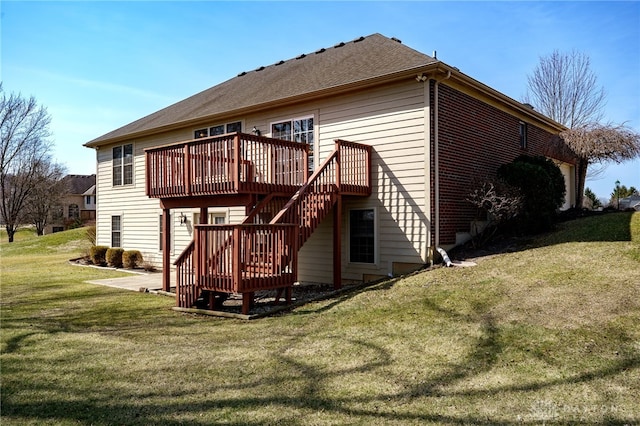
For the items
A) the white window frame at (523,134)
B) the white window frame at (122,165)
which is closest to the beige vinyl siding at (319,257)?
the white window frame at (523,134)

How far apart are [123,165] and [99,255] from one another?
151 inches

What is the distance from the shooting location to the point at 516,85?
31.4 metres

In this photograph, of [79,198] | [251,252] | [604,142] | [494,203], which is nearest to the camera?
[251,252]

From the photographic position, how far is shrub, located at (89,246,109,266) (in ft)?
62.8

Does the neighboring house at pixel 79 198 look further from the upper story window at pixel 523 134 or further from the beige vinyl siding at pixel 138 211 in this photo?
the upper story window at pixel 523 134

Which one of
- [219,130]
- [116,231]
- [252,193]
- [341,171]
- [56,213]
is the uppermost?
[219,130]

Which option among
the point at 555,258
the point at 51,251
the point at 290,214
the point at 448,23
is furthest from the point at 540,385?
the point at 51,251

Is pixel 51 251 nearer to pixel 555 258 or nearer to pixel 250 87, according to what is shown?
pixel 250 87

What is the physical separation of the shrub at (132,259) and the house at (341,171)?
692 centimetres

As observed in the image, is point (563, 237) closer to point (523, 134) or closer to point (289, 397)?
point (523, 134)

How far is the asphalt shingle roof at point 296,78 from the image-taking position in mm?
11672

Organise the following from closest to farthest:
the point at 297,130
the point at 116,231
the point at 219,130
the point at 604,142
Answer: the point at 297,130
the point at 604,142
the point at 219,130
the point at 116,231

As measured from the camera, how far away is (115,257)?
720 inches

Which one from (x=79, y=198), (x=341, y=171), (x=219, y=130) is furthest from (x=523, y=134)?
(x=79, y=198)
